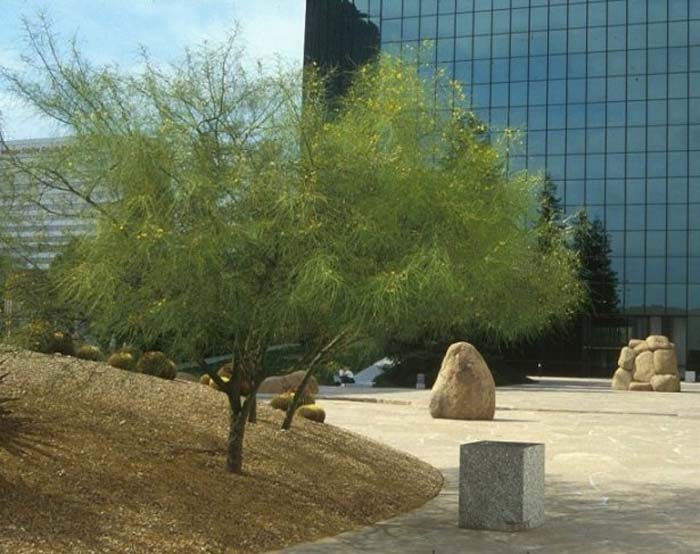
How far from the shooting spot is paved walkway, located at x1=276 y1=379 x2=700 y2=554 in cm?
995

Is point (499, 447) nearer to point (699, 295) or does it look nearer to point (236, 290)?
point (236, 290)

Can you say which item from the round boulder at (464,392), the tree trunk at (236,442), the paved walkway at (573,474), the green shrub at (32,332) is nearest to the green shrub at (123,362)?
the paved walkway at (573,474)

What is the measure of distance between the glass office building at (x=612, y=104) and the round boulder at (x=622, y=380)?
57.3ft

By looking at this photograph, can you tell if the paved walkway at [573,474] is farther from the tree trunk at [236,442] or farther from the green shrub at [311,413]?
the green shrub at [311,413]

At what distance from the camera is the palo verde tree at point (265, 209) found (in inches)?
380

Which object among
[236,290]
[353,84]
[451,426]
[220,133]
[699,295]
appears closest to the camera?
[236,290]

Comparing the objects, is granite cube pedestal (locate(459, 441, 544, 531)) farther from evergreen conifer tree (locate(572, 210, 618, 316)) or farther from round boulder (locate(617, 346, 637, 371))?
evergreen conifer tree (locate(572, 210, 618, 316))

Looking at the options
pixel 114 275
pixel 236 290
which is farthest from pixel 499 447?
pixel 114 275

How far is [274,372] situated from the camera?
12461 millimetres

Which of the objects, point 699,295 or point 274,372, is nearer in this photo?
point 274,372

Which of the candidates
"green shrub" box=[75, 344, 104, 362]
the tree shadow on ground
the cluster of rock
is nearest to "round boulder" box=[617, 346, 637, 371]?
the cluster of rock

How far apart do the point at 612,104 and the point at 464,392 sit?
148 feet

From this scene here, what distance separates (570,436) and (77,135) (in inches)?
575

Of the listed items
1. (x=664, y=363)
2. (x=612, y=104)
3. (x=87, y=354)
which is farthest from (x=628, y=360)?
(x=87, y=354)
